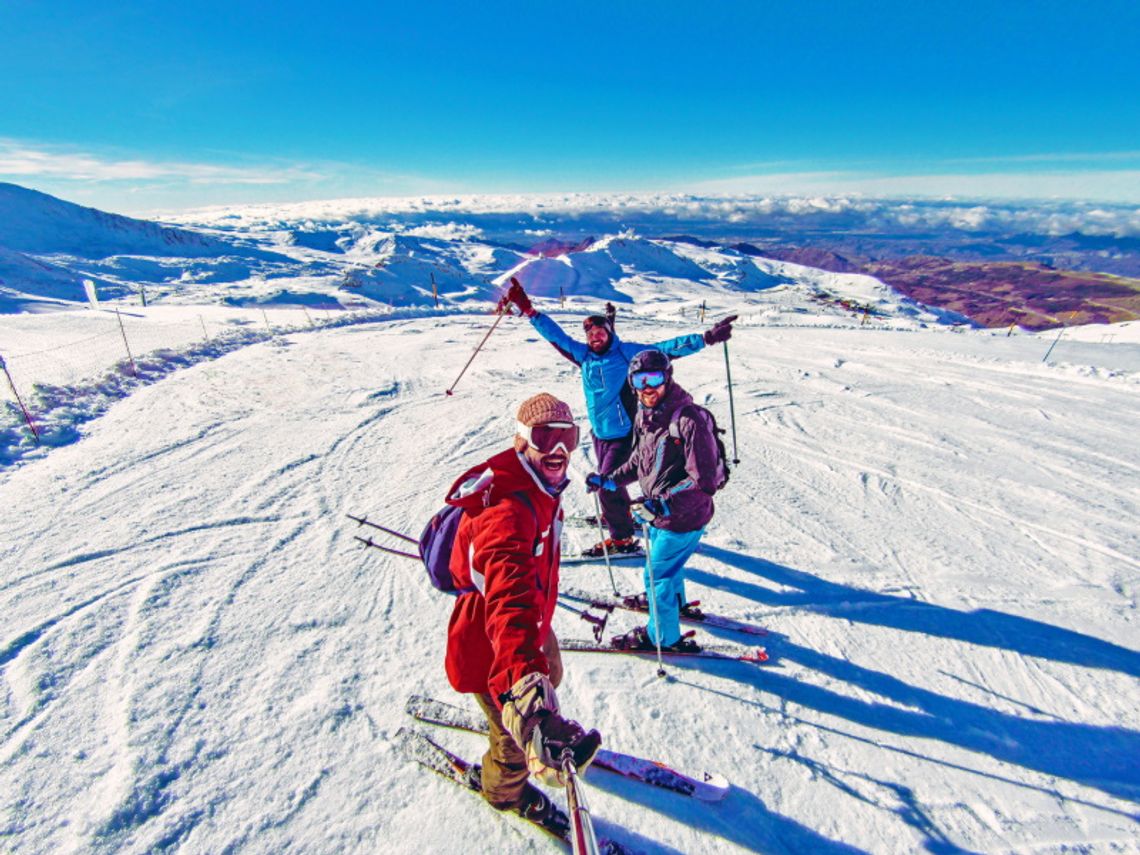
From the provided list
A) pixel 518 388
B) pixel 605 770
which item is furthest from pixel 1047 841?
pixel 518 388

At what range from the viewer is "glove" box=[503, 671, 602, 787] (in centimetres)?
172

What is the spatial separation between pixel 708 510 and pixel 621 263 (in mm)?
97118

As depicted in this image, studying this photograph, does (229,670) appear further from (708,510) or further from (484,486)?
(708,510)

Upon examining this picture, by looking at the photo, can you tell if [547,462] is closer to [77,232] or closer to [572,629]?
[572,629]

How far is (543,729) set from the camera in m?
1.73

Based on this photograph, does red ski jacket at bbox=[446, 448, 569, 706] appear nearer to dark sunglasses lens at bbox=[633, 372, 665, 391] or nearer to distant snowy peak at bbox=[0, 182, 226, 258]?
dark sunglasses lens at bbox=[633, 372, 665, 391]

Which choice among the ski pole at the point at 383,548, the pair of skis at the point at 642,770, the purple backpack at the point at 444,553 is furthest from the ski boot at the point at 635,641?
the ski pole at the point at 383,548

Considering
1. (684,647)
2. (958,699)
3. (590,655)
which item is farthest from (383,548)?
(958,699)

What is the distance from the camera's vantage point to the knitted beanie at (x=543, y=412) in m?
2.00

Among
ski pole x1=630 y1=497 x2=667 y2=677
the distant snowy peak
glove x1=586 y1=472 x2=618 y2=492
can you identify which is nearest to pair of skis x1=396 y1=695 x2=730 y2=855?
ski pole x1=630 y1=497 x2=667 y2=677

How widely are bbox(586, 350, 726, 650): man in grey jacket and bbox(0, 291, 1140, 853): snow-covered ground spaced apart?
2.16 feet

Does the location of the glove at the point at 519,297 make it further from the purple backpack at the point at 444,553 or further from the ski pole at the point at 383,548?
the purple backpack at the point at 444,553

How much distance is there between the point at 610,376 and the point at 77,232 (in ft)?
284

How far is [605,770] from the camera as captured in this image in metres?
2.89
